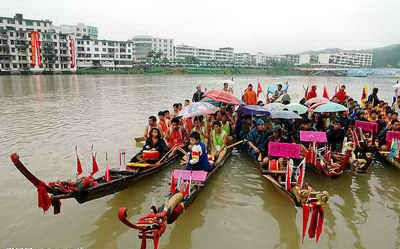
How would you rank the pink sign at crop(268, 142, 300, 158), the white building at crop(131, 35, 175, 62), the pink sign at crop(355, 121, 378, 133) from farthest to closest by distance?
the white building at crop(131, 35, 175, 62) < the pink sign at crop(355, 121, 378, 133) < the pink sign at crop(268, 142, 300, 158)

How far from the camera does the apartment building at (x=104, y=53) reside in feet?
222

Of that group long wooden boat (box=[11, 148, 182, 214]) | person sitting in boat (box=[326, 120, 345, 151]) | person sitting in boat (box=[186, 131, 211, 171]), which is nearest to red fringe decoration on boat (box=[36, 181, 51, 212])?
long wooden boat (box=[11, 148, 182, 214])

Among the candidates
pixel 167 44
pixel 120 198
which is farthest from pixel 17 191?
pixel 167 44

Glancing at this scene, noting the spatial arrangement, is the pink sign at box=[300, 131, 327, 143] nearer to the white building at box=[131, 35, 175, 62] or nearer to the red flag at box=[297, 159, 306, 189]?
the red flag at box=[297, 159, 306, 189]

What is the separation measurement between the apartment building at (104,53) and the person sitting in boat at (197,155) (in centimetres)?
7126

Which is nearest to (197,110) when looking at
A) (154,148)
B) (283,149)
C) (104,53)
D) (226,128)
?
(226,128)

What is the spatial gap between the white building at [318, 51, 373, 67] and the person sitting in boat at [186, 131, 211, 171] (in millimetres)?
146757

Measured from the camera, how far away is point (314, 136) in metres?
7.08

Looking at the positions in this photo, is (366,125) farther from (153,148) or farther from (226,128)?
(153,148)

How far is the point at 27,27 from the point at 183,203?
78920mm

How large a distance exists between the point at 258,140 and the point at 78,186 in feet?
16.5

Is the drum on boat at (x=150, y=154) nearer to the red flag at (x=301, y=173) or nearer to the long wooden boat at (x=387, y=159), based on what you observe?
the red flag at (x=301, y=173)

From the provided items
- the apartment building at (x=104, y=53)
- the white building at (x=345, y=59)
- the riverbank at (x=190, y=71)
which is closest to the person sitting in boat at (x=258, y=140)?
the riverbank at (x=190, y=71)

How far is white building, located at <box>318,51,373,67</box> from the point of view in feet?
444
